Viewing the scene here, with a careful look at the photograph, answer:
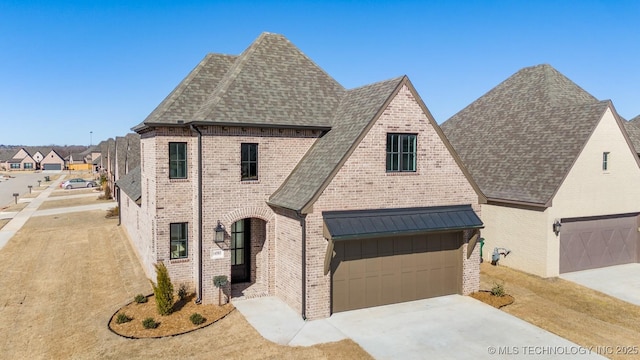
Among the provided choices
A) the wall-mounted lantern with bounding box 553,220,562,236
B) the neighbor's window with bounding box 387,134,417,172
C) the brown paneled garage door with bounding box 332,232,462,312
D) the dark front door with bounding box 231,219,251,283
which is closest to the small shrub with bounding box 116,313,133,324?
the dark front door with bounding box 231,219,251,283

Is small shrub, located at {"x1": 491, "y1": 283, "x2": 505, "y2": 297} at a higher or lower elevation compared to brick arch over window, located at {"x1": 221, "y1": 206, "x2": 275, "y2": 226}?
lower

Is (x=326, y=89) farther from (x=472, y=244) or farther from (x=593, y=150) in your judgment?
(x=593, y=150)

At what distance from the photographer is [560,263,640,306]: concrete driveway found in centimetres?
1667

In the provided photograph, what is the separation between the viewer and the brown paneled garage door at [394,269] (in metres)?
14.2

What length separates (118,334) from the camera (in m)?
12.5

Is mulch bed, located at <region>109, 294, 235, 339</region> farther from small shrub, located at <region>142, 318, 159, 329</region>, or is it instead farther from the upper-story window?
the upper-story window

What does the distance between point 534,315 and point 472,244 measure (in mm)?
3052

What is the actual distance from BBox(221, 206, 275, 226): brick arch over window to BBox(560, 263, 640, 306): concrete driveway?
13.1 m

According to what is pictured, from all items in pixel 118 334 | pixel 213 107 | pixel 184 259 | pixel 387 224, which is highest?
pixel 213 107

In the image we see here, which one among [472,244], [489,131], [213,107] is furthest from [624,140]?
[213,107]

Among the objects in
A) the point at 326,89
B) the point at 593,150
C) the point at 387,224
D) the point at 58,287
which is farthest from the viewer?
the point at 593,150

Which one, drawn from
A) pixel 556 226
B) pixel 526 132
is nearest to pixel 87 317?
pixel 556 226

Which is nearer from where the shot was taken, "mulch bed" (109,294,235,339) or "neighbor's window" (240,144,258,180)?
"mulch bed" (109,294,235,339)

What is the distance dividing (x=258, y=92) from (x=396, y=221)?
23.3 feet
